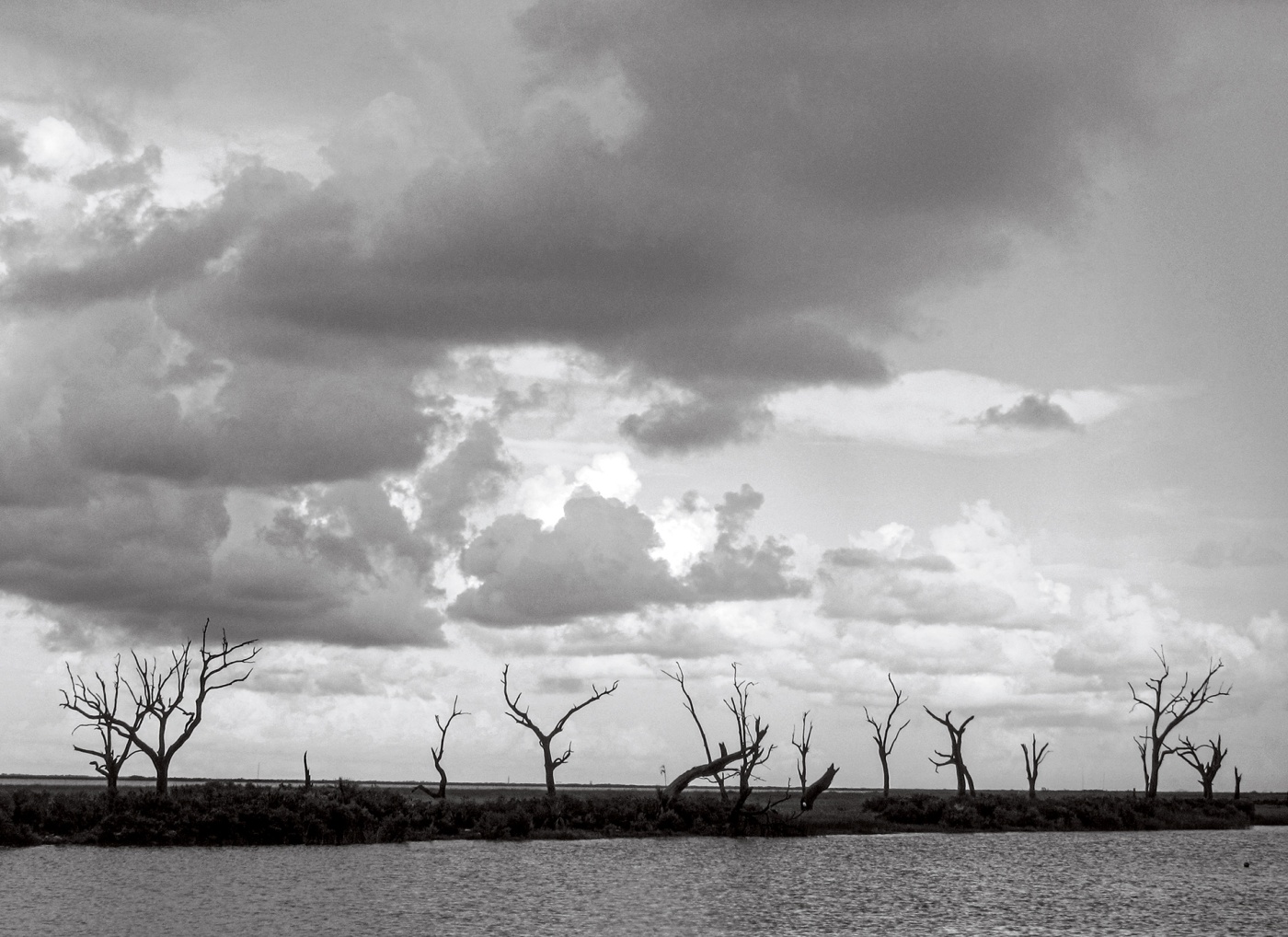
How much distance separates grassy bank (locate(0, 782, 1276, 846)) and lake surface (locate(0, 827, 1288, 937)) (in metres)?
1.79

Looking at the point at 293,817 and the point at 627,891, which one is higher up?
the point at 293,817

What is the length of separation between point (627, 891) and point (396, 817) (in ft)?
70.6

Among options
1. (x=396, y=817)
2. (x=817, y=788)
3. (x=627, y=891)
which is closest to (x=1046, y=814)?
(x=817, y=788)

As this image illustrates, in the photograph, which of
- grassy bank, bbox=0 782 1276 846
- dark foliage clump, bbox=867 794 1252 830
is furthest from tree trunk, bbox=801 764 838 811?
dark foliage clump, bbox=867 794 1252 830

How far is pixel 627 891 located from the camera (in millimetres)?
52219

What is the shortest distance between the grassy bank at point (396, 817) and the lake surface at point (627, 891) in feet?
5.87

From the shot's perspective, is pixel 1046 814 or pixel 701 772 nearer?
pixel 701 772

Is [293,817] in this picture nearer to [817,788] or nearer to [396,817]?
[396,817]

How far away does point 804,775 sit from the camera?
94.2 metres

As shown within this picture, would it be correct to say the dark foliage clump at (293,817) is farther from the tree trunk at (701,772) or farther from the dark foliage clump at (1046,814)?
the dark foliage clump at (1046,814)

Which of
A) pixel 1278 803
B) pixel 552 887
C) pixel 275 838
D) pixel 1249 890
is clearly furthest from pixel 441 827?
pixel 1278 803

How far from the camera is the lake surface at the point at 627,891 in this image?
42.6 metres

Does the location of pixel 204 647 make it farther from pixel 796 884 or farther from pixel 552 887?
pixel 796 884

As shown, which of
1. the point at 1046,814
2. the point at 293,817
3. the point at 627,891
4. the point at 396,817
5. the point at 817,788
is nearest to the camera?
the point at 627,891
